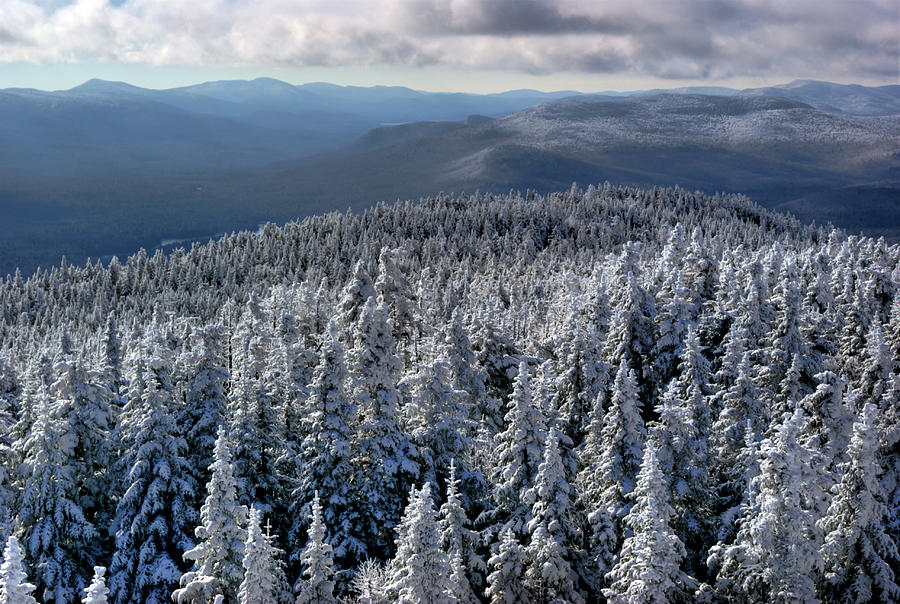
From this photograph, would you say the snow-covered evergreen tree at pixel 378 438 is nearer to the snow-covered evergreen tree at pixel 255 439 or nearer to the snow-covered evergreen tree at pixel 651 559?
the snow-covered evergreen tree at pixel 255 439

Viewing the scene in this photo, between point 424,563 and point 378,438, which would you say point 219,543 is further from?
point 378,438

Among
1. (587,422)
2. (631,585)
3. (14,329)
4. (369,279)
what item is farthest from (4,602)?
(14,329)

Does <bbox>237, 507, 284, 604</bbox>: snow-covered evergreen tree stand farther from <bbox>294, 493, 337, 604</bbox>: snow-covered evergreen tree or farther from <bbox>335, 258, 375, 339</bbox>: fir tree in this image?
<bbox>335, 258, 375, 339</bbox>: fir tree

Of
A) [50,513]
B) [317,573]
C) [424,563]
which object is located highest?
[424,563]

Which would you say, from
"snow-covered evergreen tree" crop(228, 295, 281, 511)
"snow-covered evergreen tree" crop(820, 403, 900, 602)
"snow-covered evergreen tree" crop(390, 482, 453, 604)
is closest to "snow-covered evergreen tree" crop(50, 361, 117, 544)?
"snow-covered evergreen tree" crop(228, 295, 281, 511)

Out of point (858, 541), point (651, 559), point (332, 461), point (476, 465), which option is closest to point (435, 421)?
point (332, 461)

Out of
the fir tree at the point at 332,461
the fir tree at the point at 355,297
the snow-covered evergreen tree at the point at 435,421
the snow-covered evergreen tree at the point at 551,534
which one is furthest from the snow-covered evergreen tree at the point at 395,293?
the snow-covered evergreen tree at the point at 551,534

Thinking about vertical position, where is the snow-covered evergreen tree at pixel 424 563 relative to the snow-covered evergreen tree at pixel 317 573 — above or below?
above
